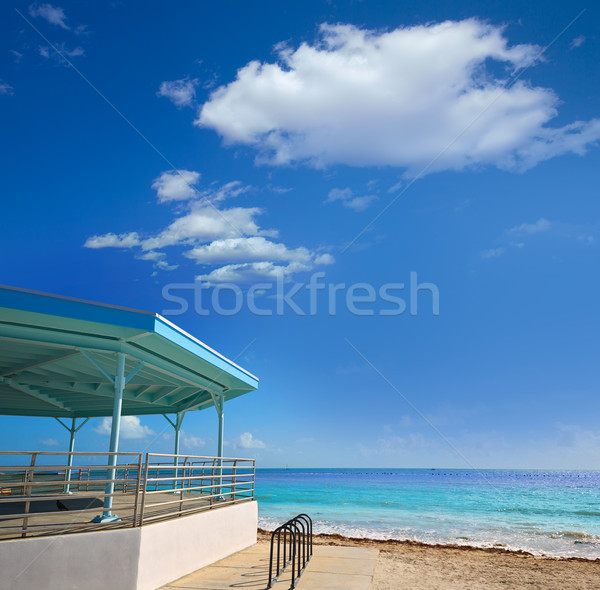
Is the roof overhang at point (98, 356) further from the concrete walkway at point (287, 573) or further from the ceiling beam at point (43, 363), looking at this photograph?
the concrete walkway at point (287, 573)

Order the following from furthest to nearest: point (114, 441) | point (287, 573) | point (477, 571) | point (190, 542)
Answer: point (477, 571), point (287, 573), point (190, 542), point (114, 441)

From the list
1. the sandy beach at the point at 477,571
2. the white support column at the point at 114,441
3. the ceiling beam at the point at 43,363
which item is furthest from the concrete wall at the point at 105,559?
the ceiling beam at the point at 43,363

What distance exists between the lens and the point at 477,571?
41.9 ft

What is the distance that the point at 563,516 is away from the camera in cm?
3619

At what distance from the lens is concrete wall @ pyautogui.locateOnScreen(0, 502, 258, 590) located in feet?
22.0

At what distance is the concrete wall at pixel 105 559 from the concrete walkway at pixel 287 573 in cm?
44

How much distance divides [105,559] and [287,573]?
367cm

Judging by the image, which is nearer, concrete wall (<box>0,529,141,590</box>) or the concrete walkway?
concrete wall (<box>0,529,141,590</box>)

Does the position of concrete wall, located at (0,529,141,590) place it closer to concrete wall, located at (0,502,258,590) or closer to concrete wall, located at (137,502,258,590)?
concrete wall, located at (0,502,258,590)

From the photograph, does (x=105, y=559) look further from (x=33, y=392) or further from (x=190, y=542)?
(x=33, y=392)

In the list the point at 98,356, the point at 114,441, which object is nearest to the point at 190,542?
the point at 114,441

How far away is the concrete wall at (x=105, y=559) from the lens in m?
6.71

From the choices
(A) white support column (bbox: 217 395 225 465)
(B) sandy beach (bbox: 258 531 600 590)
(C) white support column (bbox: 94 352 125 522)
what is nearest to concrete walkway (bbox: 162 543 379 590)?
(B) sandy beach (bbox: 258 531 600 590)

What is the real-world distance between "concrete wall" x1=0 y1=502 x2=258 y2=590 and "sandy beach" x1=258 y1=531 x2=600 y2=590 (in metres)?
3.55
